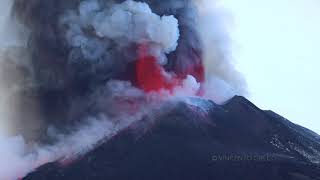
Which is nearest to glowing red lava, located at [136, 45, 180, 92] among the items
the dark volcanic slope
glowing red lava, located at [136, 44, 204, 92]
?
glowing red lava, located at [136, 44, 204, 92]

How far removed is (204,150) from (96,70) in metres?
11.9

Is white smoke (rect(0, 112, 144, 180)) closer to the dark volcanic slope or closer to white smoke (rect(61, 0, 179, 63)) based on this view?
the dark volcanic slope

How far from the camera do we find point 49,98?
78.4 meters

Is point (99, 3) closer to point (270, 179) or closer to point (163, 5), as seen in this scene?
point (163, 5)

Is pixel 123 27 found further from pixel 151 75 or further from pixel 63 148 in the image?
pixel 63 148

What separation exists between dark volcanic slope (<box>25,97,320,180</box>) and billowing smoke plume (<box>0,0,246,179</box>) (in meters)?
1.88

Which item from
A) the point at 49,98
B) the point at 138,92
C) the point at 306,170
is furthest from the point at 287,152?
the point at 49,98

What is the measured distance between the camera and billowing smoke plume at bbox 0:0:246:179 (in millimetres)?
70375

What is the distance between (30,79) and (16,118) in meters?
4.53

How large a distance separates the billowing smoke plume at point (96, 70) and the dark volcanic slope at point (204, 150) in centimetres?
188

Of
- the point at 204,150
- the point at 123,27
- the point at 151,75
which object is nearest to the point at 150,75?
the point at 151,75

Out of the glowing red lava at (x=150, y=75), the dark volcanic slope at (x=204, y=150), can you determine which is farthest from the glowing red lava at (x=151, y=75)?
the dark volcanic slope at (x=204, y=150)

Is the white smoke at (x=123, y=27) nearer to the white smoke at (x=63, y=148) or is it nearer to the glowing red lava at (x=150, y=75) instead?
the glowing red lava at (x=150, y=75)

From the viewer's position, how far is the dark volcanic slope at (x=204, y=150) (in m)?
63.2
